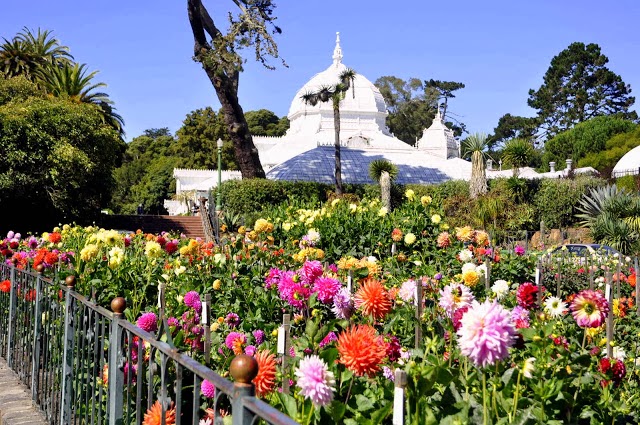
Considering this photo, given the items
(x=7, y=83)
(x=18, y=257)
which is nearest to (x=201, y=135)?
(x=7, y=83)

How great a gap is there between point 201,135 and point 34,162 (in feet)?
90.9

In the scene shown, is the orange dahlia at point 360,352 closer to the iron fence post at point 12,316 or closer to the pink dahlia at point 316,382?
the pink dahlia at point 316,382

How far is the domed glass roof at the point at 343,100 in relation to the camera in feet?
→ 162

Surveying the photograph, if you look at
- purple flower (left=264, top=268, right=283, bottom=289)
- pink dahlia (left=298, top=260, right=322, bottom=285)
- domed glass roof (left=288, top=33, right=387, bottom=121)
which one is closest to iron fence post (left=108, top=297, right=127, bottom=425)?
pink dahlia (left=298, top=260, right=322, bottom=285)

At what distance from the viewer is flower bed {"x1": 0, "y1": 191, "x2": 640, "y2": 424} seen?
6.02 feet

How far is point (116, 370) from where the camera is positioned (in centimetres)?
261

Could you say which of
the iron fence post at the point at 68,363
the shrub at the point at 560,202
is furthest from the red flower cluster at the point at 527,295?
the shrub at the point at 560,202

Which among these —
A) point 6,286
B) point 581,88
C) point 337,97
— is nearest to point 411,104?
point 581,88

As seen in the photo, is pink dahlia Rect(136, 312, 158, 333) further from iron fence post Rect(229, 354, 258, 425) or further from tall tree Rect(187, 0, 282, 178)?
tall tree Rect(187, 0, 282, 178)

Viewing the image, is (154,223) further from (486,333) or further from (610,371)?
(486,333)

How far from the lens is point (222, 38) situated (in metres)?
20.8

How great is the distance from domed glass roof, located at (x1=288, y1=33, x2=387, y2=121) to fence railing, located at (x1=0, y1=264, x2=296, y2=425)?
44.4 metres

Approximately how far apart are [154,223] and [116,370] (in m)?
22.5

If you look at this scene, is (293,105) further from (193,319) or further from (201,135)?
(193,319)
